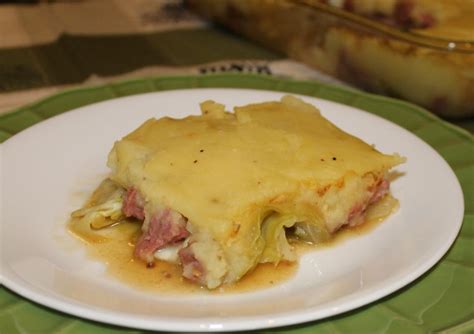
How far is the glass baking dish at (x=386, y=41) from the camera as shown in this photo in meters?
1.95

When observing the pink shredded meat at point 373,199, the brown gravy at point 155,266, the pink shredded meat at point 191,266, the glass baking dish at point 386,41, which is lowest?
the brown gravy at point 155,266

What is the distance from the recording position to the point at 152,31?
2742mm

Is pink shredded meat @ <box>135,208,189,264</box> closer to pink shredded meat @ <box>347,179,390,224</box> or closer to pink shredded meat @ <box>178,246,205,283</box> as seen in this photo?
pink shredded meat @ <box>178,246,205,283</box>

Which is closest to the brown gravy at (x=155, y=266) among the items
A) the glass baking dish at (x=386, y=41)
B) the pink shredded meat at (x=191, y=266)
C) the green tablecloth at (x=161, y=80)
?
the pink shredded meat at (x=191, y=266)

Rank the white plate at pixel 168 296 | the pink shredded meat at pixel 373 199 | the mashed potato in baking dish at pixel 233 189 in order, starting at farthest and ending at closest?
the pink shredded meat at pixel 373 199
the mashed potato in baking dish at pixel 233 189
the white plate at pixel 168 296

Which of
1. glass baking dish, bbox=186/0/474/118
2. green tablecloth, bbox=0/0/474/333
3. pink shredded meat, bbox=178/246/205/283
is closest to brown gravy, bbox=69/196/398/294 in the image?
pink shredded meat, bbox=178/246/205/283

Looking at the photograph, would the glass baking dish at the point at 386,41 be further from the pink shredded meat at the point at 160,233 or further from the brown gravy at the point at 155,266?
the pink shredded meat at the point at 160,233

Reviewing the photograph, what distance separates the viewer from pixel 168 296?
1.21 m

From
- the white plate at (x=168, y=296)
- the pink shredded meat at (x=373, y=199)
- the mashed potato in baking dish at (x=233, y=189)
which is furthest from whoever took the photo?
the pink shredded meat at (x=373, y=199)

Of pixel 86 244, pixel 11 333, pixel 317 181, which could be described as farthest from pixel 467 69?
pixel 11 333

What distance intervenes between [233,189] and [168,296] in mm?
220

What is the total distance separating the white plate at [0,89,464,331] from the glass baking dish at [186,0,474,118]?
1.03ft

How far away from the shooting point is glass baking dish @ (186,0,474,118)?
1.95 metres

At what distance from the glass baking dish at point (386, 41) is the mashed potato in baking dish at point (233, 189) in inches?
23.2
